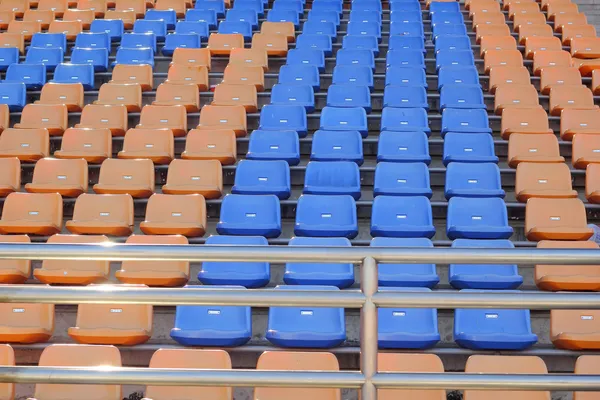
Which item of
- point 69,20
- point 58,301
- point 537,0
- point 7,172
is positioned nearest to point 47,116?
point 7,172

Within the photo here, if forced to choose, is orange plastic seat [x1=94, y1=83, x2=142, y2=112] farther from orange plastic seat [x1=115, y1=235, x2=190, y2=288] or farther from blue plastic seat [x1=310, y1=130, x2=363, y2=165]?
orange plastic seat [x1=115, y1=235, x2=190, y2=288]

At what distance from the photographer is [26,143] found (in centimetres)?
483

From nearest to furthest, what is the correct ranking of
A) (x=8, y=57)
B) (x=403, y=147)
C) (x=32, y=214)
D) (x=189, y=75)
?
(x=32, y=214)
(x=403, y=147)
(x=189, y=75)
(x=8, y=57)

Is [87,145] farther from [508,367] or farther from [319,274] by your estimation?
[508,367]

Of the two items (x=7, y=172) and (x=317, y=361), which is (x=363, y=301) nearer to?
(x=317, y=361)

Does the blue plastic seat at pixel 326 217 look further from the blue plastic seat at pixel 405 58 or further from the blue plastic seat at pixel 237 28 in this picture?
the blue plastic seat at pixel 237 28

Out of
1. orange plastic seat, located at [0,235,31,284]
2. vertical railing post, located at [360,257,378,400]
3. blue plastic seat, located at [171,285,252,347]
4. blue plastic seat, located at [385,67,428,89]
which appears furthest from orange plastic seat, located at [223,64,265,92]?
vertical railing post, located at [360,257,378,400]

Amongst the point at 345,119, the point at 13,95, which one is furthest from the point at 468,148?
the point at 13,95

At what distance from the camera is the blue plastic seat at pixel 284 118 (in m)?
5.05

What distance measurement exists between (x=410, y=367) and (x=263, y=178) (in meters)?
2.10

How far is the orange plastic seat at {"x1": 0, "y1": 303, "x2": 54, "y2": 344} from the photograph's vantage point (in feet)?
10.3

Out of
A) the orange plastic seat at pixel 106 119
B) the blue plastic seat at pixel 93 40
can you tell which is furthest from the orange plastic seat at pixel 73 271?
the blue plastic seat at pixel 93 40

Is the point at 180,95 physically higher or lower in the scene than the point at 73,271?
higher

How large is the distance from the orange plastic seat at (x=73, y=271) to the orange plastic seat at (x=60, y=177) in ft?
2.70
